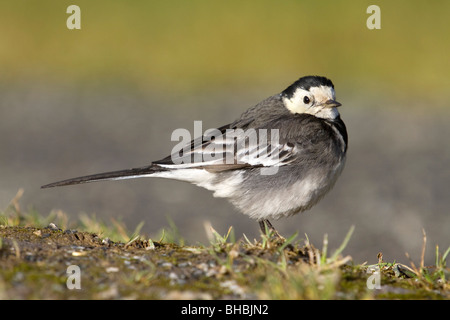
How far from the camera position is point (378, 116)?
15.2 meters

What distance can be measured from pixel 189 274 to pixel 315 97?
3.45m

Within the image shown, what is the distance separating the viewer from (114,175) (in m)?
6.67

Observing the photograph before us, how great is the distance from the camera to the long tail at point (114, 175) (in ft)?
21.8

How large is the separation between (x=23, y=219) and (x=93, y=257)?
7.39 feet

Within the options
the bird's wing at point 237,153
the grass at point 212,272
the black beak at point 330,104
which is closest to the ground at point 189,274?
the grass at point 212,272

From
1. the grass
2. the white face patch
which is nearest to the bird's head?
the white face patch

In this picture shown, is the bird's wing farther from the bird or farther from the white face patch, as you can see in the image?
the white face patch

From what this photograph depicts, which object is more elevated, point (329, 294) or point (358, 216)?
point (329, 294)

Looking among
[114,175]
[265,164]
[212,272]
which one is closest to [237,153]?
[265,164]

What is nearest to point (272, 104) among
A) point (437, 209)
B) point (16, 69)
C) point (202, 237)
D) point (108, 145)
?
point (202, 237)

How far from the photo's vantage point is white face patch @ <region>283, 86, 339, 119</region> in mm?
7395

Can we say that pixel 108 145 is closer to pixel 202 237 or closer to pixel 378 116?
pixel 202 237

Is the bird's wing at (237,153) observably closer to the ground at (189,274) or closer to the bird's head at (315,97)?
the bird's head at (315,97)

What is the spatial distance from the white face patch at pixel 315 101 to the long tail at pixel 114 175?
191 centimetres
